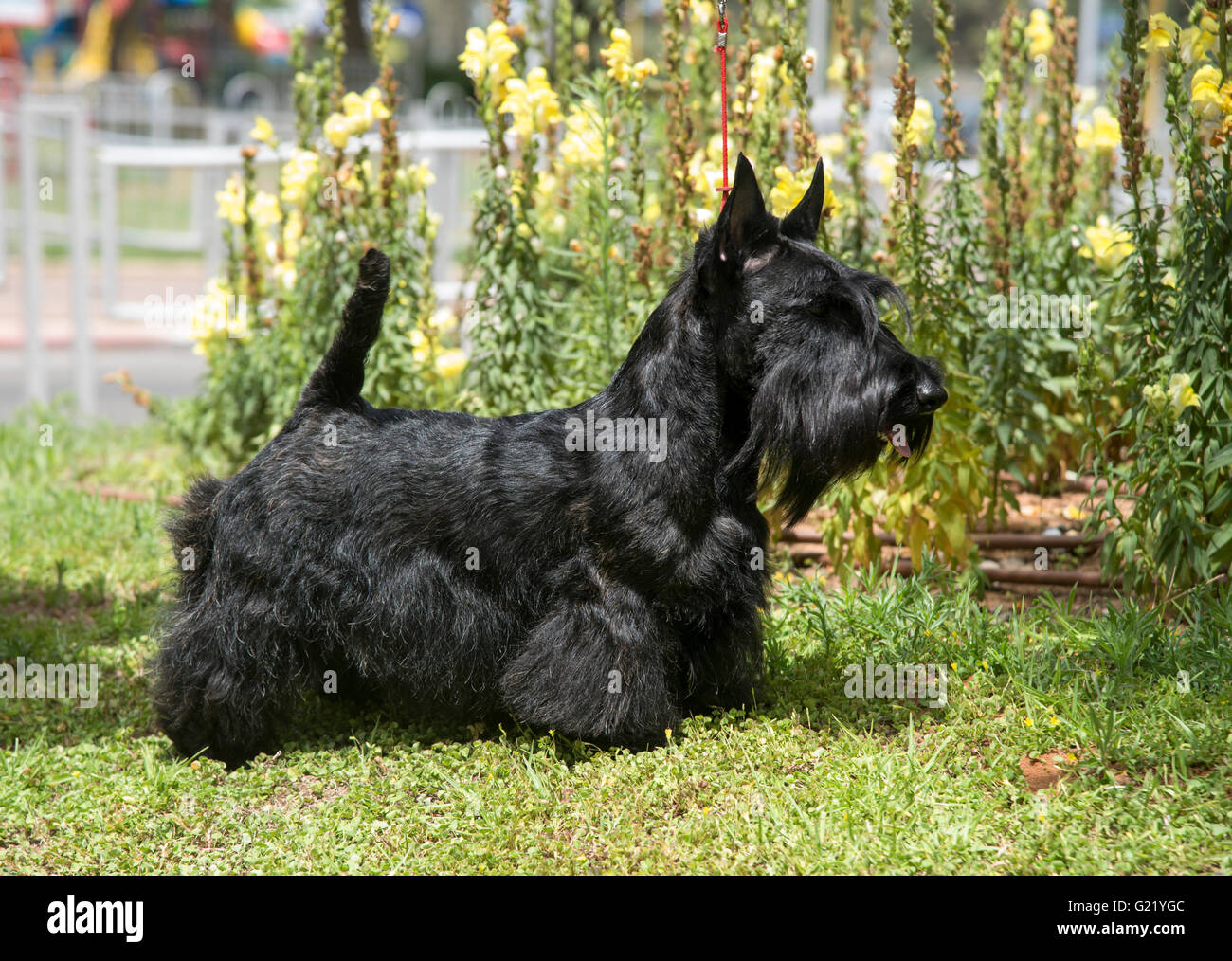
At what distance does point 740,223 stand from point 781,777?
1640 millimetres

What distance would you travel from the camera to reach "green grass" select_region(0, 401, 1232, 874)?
316cm

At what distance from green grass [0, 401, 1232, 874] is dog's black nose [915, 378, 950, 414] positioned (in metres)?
1.06

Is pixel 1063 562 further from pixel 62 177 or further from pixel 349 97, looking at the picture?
pixel 62 177

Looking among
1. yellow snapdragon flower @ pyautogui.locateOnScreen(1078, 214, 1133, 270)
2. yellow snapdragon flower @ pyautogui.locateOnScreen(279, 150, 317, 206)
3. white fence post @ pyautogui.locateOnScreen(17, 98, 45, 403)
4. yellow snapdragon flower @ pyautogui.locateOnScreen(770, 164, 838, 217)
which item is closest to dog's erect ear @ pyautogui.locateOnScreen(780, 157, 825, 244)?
yellow snapdragon flower @ pyautogui.locateOnScreen(770, 164, 838, 217)

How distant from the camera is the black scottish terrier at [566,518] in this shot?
3381 millimetres

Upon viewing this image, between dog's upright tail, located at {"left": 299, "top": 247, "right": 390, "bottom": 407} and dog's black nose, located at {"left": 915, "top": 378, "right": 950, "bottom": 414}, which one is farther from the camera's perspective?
dog's upright tail, located at {"left": 299, "top": 247, "right": 390, "bottom": 407}

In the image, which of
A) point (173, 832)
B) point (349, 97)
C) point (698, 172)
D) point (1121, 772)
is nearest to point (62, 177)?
point (349, 97)

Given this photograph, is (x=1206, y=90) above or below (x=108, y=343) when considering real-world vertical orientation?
above

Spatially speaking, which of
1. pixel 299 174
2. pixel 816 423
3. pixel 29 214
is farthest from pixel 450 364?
pixel 29 214

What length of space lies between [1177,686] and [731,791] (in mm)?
1487

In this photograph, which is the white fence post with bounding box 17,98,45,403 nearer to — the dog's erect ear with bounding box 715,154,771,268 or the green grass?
the green grass

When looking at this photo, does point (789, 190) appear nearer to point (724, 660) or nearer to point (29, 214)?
point (724, 660)

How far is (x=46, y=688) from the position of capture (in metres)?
4.46

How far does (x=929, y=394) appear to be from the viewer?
3.29 m
